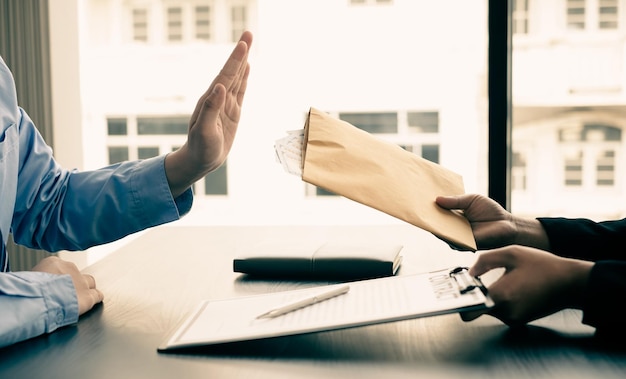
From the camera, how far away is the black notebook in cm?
88

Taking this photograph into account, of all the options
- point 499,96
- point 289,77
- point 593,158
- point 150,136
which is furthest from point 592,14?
point 499,96

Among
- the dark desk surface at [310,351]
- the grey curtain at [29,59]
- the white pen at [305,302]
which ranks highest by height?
the grey curtain at [29,59]

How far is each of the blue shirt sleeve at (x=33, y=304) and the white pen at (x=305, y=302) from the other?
0.24 metres

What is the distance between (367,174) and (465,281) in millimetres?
170

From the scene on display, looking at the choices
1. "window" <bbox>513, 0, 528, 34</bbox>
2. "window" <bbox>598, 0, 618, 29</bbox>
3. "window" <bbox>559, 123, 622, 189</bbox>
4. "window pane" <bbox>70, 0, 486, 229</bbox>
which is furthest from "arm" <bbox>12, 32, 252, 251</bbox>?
"window" <bbox>559, 123, 622, 189</bbox>

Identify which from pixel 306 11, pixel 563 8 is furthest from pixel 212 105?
pixel 563 8

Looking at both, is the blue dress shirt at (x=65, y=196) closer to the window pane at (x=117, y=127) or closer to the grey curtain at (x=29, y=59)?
the grey curtain at (x=29, y=59)

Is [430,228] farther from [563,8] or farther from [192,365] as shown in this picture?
[563,8]

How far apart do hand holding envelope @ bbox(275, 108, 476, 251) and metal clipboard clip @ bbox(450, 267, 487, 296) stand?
0.03 m

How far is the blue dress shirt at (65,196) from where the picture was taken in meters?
0.92

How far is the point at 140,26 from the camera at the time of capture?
8.51 meters

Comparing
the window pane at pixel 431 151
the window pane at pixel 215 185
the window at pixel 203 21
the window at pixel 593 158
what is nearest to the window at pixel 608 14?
the window at pixel 593 158

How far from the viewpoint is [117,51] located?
7.87m

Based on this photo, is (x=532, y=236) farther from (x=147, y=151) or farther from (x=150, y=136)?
(x=147, y=151)
